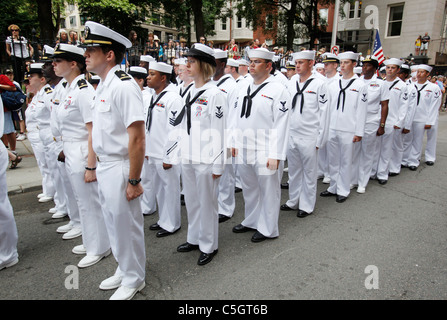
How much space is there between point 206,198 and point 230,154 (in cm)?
89

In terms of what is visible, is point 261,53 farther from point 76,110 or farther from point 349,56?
point 349,56

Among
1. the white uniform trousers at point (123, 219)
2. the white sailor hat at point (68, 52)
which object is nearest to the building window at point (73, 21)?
the white sailor hat at point (68, 52)

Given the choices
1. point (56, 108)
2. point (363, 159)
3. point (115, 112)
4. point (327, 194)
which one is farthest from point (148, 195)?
point (363, 159)

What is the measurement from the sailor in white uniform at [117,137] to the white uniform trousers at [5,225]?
1461 mm

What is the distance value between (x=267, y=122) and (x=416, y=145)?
5960mm

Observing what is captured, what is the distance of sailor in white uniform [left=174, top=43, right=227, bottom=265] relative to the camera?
329 centimetres

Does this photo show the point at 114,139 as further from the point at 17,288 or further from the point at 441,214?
the point at 441,214

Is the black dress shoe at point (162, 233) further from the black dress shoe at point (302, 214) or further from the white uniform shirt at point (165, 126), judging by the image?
the black dress shoe at point (302, 214)

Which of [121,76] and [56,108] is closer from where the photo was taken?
[121,76]

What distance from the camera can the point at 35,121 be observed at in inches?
202

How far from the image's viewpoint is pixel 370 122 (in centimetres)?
600

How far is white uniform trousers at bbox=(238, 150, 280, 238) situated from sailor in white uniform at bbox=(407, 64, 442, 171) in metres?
5.47

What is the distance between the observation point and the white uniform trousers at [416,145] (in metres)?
7.77
